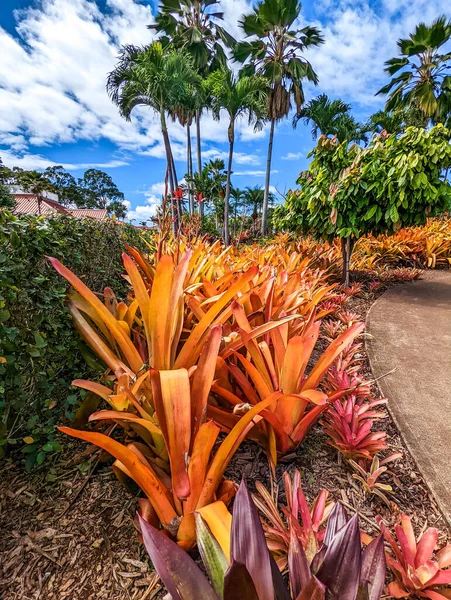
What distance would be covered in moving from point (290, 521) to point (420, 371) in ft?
5.82

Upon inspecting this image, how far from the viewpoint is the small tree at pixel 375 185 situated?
11.3ft

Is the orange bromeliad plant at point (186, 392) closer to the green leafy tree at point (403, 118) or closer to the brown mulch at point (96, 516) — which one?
the brown mulch at point (96, 516)

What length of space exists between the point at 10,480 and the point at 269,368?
105 cm

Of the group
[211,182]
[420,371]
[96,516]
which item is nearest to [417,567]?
[96,516]

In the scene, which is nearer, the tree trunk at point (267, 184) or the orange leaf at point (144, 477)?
the orange leaf at point (144, 477)

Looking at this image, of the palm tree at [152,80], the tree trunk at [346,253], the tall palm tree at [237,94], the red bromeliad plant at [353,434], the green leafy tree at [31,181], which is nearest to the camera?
the red bromeliad plant at [353,434]

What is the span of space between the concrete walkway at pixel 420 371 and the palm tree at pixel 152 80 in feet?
32.4

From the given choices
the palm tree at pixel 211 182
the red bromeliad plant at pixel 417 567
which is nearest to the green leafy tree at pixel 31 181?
the palm tree at pixel 211 182

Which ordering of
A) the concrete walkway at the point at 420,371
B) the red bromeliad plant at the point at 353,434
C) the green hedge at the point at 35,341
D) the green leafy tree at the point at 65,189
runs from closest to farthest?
the green hedge at the point at 35,341, the red bromeliad plant at the point at 353,434, the concrete walkway at the point at 420,371, the green leafy tree at the point at 65,189

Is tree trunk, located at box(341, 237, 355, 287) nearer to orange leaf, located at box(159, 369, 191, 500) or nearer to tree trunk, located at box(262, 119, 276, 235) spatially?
orange leaf, located at box(159, 369, 191, 500)

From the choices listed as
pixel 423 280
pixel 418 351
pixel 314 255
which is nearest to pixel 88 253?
pixel 418 351

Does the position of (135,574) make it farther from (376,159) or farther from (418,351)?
(376,159)

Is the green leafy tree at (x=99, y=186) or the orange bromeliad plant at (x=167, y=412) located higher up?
the green leafy tree at (x=99, y=186)

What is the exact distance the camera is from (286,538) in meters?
0.87
